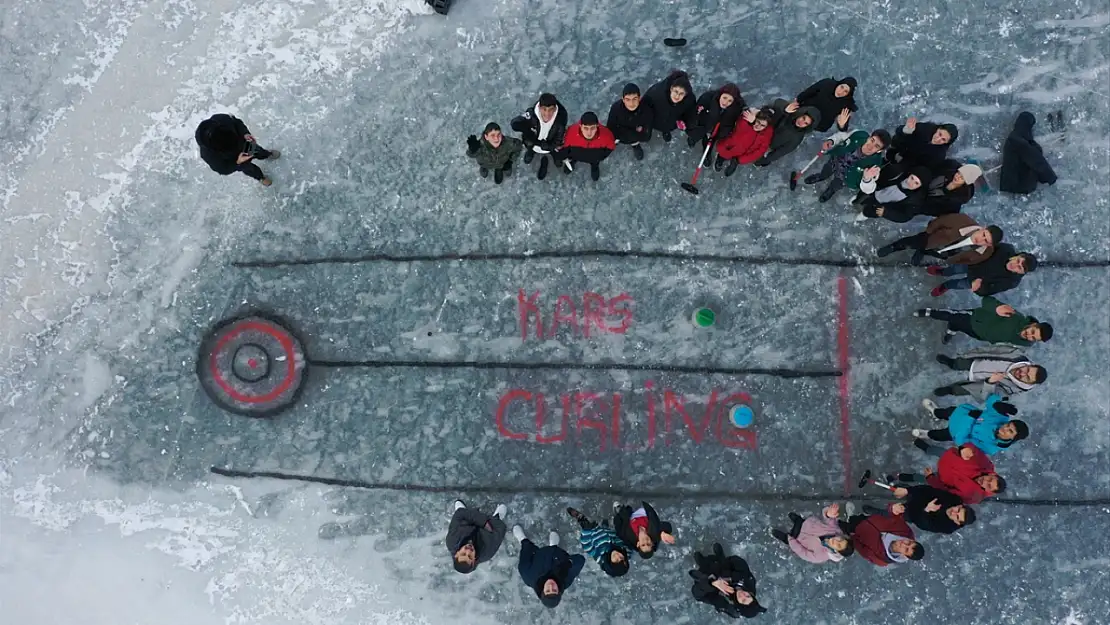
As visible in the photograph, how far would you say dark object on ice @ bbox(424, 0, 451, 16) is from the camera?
6695mm

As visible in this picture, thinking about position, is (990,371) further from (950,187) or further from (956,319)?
(950,187)

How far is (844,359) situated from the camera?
6.69 m

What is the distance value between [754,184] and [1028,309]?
2.96 meters

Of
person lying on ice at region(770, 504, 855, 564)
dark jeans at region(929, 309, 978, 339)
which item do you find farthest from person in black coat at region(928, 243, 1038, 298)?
person lying on ice at region(770, 504, 855, 564)

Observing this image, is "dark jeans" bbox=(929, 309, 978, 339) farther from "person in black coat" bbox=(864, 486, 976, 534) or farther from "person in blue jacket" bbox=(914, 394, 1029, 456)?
"person in black coat" bbox=(864, 486, 976, 534)

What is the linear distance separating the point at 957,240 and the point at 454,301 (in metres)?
4.59

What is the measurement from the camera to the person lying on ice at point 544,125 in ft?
18.3

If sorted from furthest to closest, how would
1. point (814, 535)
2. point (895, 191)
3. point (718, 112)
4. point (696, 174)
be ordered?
1. point (696, 174)
2. point (814, 535)
3. point (895, 191)
4. point (718, 112)

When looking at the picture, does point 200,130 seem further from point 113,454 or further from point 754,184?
point 754,184

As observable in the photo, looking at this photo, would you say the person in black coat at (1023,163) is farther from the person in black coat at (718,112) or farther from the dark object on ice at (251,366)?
the dark object on ice at (251,366)

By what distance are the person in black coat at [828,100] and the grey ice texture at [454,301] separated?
996mm

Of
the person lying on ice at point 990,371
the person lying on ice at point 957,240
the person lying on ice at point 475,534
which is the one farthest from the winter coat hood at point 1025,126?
the person lying on ice at point 475,534

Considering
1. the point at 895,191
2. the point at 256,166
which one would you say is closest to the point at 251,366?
the point at 256,166

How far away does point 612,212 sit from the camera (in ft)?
22.1
